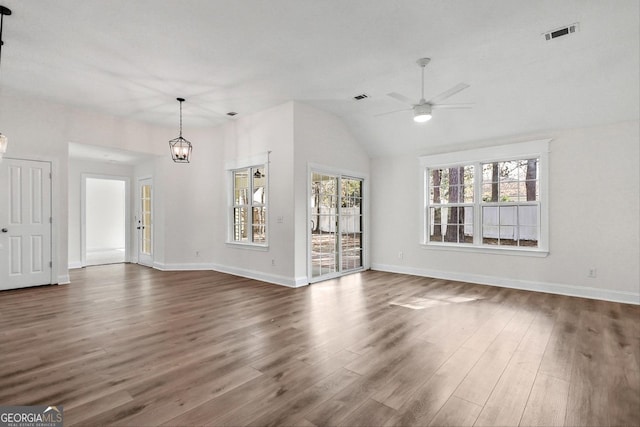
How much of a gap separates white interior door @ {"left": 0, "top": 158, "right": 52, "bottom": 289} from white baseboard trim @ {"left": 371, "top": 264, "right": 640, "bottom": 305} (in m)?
6.36

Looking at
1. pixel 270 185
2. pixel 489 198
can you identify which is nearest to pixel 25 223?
pixel 270 185

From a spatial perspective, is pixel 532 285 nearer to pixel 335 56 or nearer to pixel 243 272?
pixel 335 56

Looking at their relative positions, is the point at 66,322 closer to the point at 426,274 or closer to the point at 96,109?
the point at 96,109

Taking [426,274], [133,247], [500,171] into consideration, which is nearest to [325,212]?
[426,274]

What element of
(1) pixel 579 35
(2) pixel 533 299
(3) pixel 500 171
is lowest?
(2) pixel 533 299

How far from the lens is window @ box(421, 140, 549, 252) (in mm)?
5160

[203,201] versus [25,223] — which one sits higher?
[203,201]

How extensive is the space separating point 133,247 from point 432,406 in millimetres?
8007

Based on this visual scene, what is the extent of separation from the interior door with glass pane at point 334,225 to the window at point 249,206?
945 millimetres

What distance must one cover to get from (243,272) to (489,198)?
4789mm

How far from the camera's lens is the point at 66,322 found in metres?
3.46

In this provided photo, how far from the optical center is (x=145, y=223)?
7.53 meters

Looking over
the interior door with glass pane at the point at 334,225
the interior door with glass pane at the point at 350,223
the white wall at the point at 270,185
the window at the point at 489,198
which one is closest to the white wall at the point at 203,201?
the white wall at the point at 270,185

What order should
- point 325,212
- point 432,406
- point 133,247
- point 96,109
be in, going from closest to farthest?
point 432,406
point 96,109
point 325,212
point 133,247
